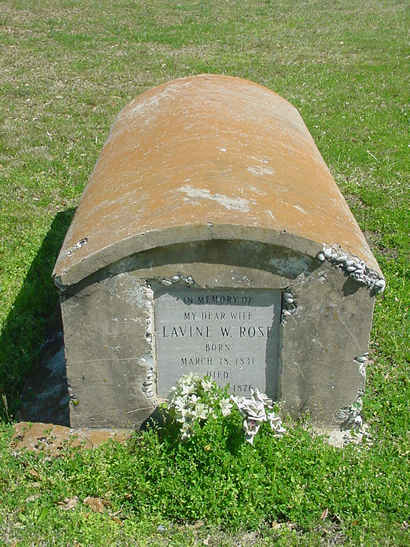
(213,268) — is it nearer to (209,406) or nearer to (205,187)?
(205,187)

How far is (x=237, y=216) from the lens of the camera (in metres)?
4.12

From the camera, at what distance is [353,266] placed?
4.22 meters

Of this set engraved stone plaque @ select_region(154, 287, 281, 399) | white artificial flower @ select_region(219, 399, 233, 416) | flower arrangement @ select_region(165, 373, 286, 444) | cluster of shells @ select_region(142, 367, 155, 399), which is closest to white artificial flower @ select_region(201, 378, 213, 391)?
flower arrangement @ select_region(165, 373, 286, 444)

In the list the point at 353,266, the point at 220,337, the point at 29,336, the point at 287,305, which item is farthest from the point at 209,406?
the point at 29,336

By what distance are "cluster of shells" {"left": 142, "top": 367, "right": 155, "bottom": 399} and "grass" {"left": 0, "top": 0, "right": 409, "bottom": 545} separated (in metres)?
0.41

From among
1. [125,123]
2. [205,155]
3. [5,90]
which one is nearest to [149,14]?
[5,90]

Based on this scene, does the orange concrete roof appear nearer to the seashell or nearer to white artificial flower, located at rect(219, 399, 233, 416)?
the seashell

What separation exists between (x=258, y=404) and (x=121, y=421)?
3.61ft

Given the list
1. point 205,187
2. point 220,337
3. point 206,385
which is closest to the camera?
point 206,385

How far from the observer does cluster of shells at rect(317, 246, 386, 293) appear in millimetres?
4184

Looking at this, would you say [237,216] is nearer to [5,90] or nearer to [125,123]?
[125,123]

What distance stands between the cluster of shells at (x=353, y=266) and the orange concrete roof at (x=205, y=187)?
63mm

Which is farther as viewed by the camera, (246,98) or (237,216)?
(246,98)

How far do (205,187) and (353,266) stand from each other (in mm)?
1136
